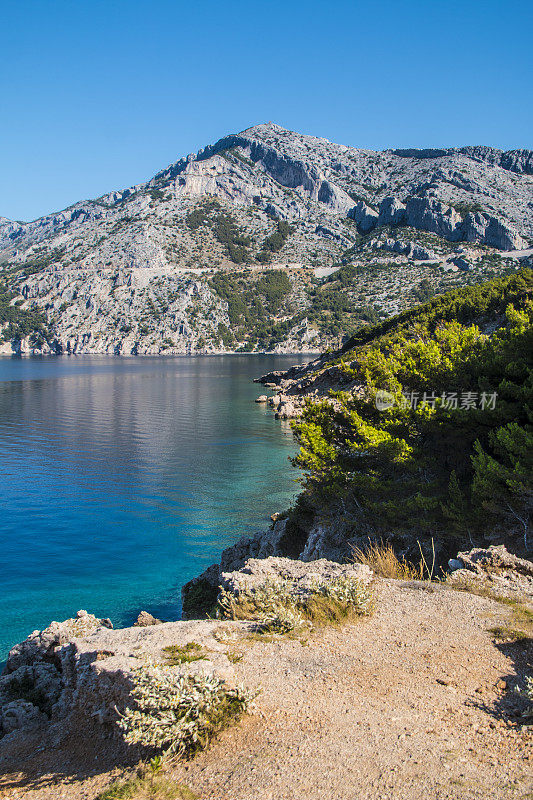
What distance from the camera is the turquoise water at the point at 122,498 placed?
54.4ft

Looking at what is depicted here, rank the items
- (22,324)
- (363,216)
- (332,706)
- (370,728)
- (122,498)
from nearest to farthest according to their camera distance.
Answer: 1. (370,728)
2. (332,706)
3. (122,498)
4. (22,324)
5. (363,216)

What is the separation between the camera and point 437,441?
13961mm

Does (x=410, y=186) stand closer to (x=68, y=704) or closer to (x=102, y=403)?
(x=102, y=403)

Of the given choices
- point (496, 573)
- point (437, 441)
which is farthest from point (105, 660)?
point (437, 441)

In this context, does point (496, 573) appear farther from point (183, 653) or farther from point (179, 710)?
point (179, 710)

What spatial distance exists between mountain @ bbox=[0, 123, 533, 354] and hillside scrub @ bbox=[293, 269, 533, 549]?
420ft

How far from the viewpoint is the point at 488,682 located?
18.6 feet

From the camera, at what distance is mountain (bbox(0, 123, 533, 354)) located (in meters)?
151

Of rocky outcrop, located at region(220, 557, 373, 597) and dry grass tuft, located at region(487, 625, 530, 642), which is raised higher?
dry grass tuft, located at region(487, 625, 530, 642)

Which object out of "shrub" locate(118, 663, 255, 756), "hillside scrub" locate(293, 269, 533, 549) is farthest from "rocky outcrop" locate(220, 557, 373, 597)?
"hillside scrub" locate(293, 269, 533, 549)

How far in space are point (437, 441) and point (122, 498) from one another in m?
17.3

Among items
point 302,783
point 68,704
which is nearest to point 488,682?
point 302,783

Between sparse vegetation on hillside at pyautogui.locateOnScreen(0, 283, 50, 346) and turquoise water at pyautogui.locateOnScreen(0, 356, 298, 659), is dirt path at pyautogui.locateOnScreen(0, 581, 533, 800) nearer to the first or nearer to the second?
turquoise water at pyautogui.locateOnScreen(0, 356, 298, 659)

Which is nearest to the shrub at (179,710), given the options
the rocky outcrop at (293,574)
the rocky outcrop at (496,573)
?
the rocky outcrop at (293,574)
